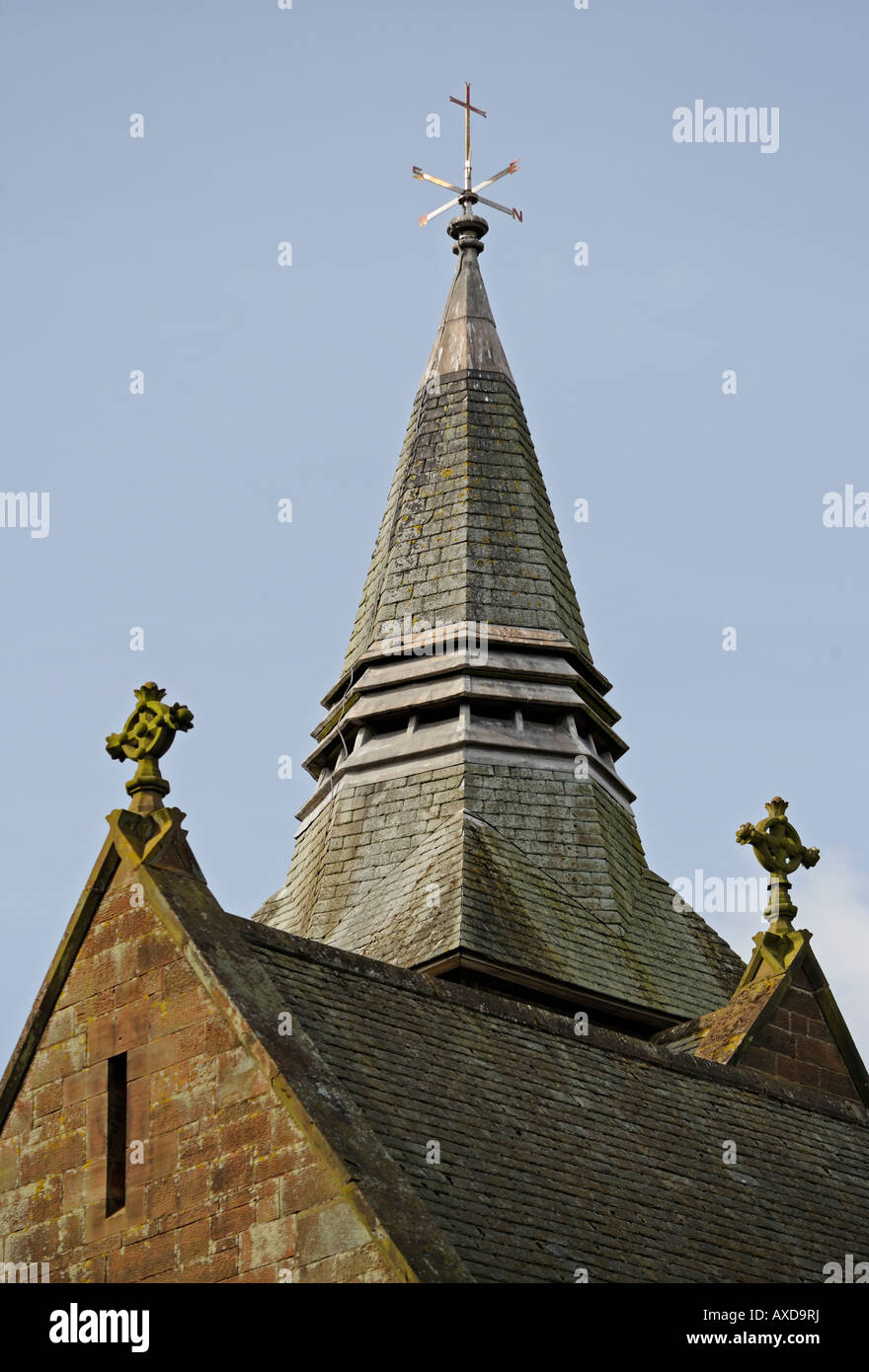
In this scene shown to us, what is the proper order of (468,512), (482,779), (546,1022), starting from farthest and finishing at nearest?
(468,512) < (482,779) < (546,1022)

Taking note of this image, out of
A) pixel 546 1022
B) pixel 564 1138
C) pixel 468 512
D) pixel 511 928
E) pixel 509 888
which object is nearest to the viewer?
pixel 564 1138

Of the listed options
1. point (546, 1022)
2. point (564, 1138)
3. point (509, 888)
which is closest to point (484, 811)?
point (509, 888)

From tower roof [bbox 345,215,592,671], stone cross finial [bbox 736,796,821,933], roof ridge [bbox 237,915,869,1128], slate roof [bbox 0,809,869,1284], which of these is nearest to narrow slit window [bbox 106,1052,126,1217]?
slate roof [bbox 0,809,869,1284]

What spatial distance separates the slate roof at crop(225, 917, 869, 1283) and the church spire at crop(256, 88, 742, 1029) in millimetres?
7910

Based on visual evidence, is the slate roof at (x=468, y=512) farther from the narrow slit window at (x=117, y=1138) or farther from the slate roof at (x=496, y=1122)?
the narrow slit window at (x=117, y=1138)

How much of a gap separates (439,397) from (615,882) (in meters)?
9.68

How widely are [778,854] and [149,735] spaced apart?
8.61 m

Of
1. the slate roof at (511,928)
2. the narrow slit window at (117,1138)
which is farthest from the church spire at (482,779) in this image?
the narrow slit window at (117,1138)

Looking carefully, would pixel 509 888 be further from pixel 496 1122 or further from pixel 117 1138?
pixel 117 1138

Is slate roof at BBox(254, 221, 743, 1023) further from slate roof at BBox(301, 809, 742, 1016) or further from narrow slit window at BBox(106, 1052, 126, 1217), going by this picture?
narrow slit window at BBox(106, 1052, 126, 1217)

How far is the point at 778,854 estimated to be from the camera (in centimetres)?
2859

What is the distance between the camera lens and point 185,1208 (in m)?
19.5
